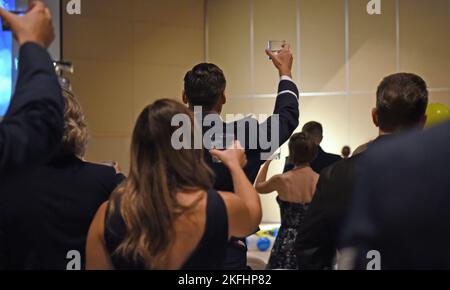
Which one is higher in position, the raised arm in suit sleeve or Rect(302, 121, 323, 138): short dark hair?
the raised arm in suit sleeve

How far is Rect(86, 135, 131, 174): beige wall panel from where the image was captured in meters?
6.97

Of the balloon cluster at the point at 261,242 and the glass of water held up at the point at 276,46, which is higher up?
the glass of water held up at the point at 276,46

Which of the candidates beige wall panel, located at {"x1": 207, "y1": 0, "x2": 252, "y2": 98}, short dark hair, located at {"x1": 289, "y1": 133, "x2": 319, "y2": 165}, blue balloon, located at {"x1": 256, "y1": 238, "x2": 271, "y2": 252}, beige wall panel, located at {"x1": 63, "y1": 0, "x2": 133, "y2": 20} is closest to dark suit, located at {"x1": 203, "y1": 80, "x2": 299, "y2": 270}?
short dark hair, located at {"x1": 289, "y1": 133, "x2": 319, "y2": 165}

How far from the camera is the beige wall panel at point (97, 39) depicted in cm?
679

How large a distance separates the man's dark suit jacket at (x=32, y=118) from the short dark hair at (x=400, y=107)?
1111 millimetres

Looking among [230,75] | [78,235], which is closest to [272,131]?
[78,235]

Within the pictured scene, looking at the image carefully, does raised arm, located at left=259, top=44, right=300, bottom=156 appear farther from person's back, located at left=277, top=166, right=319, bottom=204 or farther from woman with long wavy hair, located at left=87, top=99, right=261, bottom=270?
person's back, located at left=277, top=166, right=319, bottom=204

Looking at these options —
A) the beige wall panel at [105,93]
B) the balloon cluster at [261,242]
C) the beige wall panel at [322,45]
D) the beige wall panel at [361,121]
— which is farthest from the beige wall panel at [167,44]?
the balloon cluster at [261,242]

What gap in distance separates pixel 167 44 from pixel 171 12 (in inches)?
16.1

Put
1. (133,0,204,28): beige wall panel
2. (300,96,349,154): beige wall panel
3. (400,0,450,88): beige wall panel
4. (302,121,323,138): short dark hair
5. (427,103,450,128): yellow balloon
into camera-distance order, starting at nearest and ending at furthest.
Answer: (427,103,450,128): yellow balloon
(302,121,323,138): short dark hair
(400,0,450,88): beige wall panel
(133,0,204,28): beige wall panel
(300,96,349,154): beige wall panel

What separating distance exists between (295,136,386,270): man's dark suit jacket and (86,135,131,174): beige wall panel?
5274 millimetres

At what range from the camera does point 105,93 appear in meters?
7.06

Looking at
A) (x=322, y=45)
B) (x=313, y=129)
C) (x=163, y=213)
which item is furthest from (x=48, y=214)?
(x=322, y=45)

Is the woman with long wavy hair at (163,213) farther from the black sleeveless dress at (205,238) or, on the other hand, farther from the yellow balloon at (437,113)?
the yellow balloon at (437,113)
